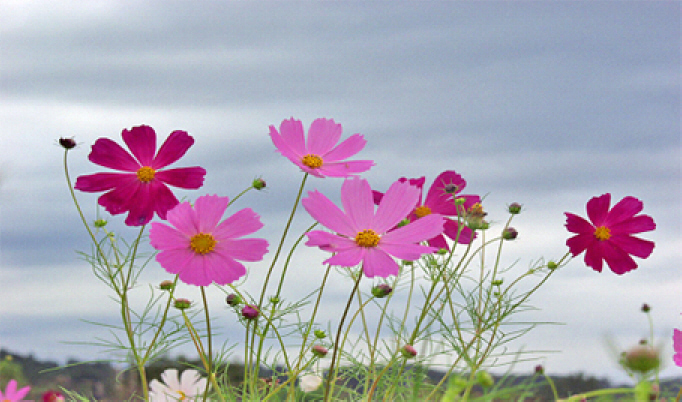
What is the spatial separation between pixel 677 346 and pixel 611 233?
1.10 feet

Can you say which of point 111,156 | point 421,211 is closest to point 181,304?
point 111,156

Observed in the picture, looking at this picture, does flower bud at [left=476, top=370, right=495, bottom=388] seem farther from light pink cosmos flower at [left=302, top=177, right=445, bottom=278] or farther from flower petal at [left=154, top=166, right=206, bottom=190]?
flower petal at [left=154, top=166, right=206, bottom=190]

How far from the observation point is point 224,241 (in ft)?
4.22

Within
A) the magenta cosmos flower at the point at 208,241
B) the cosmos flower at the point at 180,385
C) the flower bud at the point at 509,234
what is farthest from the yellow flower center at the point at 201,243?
the flower bud at the point at 509,234

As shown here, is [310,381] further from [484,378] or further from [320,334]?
[484,378]

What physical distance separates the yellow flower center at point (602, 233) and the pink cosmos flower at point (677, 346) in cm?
29

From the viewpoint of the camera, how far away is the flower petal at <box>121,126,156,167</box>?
147 centimetres

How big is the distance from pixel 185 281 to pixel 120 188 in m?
0.34

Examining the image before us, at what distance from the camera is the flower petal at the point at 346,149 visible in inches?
59.1

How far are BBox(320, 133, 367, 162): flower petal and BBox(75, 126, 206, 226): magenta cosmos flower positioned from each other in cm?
29

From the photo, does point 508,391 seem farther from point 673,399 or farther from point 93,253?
point 93,253

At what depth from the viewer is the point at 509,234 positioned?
1.68 meters

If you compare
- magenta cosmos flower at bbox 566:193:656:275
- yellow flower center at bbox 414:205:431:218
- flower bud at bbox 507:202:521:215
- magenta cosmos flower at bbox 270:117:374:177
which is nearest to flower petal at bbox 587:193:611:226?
magenta cosmos flower at bbox 566:193:656:275

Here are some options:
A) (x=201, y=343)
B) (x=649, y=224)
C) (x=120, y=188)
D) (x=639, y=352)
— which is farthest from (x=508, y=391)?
(x=649, y=224)
